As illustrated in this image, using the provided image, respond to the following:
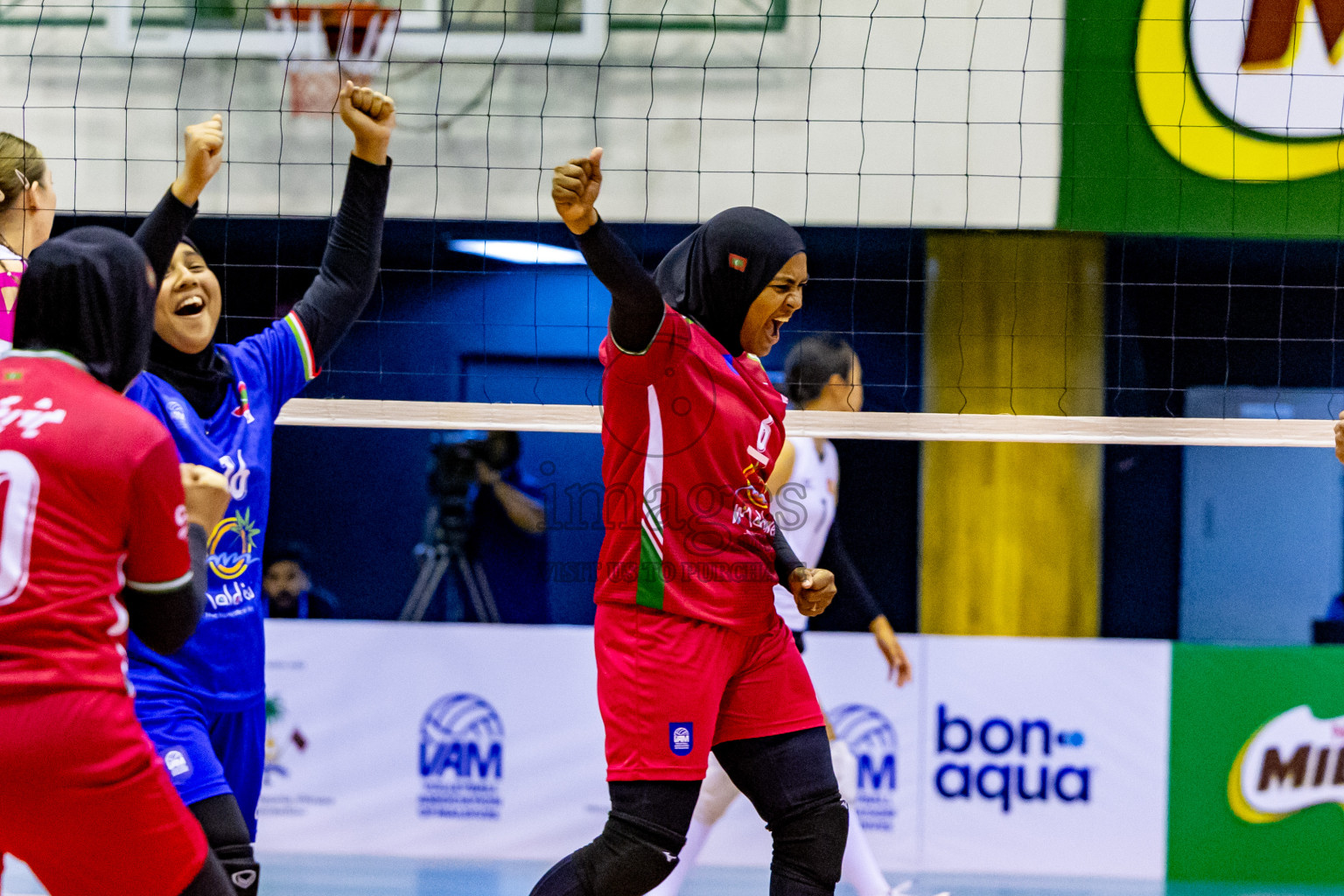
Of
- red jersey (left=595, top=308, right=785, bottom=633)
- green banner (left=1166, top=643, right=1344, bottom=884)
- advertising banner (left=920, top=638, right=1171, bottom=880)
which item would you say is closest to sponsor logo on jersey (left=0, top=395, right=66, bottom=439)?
red jersey (left=595, top=308, right=785, bottom=633)

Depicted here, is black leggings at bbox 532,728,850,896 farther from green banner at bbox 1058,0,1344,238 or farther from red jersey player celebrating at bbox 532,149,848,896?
green banner at bbox 1058,0,1344,238

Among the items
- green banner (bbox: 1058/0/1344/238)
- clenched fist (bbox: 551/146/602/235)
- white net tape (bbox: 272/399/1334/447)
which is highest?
green banner (bbox: 1058/0/1344/238)

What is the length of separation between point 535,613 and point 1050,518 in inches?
86.4

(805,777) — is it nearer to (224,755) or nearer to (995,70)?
(224,755)

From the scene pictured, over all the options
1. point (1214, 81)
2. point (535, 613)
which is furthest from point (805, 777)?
point (1214, 81)

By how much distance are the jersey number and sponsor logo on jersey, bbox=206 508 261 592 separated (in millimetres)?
714

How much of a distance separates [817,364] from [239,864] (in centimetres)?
240

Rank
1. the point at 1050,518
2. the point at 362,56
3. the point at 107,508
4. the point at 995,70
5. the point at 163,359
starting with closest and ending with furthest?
the point at 107,508
the point at 163,359
the point at 995,70
the point at 362,56
the point at 1050,518

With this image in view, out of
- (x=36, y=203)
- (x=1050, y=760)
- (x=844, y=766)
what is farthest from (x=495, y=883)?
(x=36, y=203)

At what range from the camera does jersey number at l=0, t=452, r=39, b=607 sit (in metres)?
1.68

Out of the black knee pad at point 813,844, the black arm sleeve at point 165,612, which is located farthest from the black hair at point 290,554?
the black arm sleeve at point 165,612

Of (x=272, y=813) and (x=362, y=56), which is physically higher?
(x=362, y=56)

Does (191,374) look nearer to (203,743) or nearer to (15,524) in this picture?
(203,743)

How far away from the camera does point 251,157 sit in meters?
4.84
